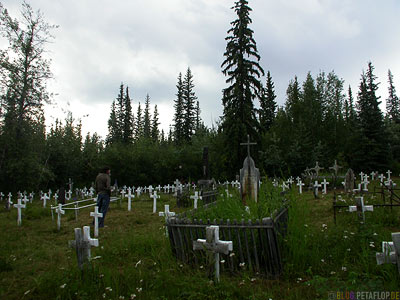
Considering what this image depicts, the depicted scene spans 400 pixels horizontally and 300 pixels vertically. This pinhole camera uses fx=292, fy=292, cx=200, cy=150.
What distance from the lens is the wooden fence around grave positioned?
4.55 metres

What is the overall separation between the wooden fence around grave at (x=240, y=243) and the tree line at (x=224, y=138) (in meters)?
14.7

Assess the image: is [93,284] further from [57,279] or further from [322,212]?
[322,212]

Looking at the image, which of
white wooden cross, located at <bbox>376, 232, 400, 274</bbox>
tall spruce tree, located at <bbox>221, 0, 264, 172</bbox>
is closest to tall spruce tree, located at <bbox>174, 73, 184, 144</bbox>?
tall spruce tree, located at <bbox>221, 0, 264, 172</bbox>

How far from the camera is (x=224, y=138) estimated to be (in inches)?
1152

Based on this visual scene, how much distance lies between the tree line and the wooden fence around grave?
14.7 m

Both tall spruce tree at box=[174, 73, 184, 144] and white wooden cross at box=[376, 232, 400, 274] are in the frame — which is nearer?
white wooden cross at box=[376, 232, 400, 274]

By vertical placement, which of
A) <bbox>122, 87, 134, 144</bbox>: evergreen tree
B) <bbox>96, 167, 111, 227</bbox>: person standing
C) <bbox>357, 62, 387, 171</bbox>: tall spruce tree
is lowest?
<bbox>96, 167, 111, 227</bbox>: person standing

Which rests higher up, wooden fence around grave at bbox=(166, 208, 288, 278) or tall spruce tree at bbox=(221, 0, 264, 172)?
tall spruce tree at bbox=(221, 0, 264, 172)

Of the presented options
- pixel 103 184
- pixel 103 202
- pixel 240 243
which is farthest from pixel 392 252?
pixel 103 202

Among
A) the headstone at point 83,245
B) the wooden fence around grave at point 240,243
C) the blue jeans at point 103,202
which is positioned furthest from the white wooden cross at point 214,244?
the blue jeans at point 103,202

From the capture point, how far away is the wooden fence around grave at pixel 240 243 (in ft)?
14.9

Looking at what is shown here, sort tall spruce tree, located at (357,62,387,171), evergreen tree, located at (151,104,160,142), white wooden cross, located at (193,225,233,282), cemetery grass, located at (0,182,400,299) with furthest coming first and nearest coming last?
1. evergreen tree, located at (151,104,160,142)
2. tall spruce tree, located at (357,62,387,171)
3. white wooden cross, located at (193,225,233,282)
4. cemetery grass, located at (0,182,400,299)

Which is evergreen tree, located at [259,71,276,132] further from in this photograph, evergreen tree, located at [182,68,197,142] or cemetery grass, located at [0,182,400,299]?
cemetery grass, located at [0,182,400,299]

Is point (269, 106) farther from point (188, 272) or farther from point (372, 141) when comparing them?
point (188, 272)
